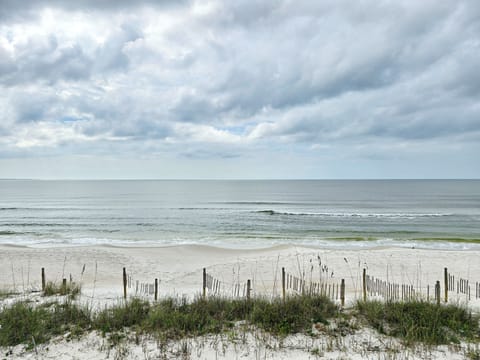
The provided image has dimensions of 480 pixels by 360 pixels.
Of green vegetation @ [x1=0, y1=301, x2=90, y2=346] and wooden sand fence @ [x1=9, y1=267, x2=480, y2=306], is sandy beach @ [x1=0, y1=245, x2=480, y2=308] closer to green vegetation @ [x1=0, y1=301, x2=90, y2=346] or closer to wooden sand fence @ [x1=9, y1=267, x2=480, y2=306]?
wooden sand fence @ [x1=9, y1=267, x2=480, y2=306]

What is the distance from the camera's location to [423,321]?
284 inches

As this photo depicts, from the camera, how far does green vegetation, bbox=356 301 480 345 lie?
6.77m

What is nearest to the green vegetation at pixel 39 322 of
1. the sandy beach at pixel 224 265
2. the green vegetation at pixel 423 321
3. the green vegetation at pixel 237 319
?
the green vegetation at pixel 237 319

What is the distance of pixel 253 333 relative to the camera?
7.03m

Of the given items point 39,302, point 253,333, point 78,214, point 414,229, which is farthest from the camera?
point 78,214

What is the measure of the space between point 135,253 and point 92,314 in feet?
49.8

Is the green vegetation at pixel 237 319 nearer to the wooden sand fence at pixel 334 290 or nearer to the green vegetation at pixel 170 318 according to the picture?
the green vegetation at pixel 170 318

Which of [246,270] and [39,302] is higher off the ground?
[39,302]

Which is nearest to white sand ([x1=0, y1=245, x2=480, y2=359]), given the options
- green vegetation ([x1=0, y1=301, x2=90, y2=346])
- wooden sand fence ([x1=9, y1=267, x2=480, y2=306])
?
wooden sand fence ([x1=9, y1=267, x2=480, y2=306])

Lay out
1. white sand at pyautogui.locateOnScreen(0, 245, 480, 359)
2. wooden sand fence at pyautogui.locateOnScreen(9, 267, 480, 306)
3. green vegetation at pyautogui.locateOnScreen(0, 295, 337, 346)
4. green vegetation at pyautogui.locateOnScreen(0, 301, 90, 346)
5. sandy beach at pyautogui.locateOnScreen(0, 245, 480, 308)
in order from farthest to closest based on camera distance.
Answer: sandy beach at pyautogui.locateOnScreen(0, 245, 480, 308), white sand at pyautogui.locateOnScreen(0, 245, 480, 359), wooden sand fence at pyautogui.locateOnScreen(9, 267, 480, 306), green vegetation at pyautogui.locateOnScreen(0, 295, 337, 346), green vegetation at pyautogui.locateOnScreen(0, 301, 90, 346)

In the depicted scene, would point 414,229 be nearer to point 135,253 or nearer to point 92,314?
point 135,253

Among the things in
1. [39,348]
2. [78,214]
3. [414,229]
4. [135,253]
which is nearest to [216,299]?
[39,348]

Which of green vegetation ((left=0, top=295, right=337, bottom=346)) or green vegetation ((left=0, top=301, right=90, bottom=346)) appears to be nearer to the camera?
green vegetation ((left=0, top=301, right=90, bottom=346))

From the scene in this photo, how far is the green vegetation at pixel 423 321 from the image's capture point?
677 centimetres
